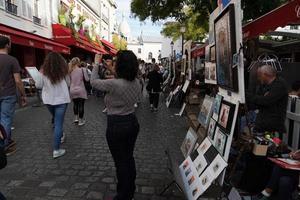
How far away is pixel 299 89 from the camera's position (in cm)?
582

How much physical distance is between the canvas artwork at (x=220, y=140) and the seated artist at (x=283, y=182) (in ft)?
2.48

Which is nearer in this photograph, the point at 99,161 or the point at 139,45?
the point at 99,161

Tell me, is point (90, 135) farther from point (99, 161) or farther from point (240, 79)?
point (240, 79)

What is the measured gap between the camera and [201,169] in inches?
136

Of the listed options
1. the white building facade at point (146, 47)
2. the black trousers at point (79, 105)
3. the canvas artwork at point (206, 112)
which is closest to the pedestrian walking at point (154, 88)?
the black trousers at point (79, 105)

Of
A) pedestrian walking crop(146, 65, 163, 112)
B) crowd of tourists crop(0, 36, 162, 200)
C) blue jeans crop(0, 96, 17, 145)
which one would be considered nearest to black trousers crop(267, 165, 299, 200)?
crowd of tourists crop(0, 36, 162, 200)

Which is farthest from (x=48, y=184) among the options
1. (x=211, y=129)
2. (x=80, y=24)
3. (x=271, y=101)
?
(x=80, y=24)

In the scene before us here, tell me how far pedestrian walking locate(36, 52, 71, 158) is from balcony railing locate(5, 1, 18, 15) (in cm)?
1021

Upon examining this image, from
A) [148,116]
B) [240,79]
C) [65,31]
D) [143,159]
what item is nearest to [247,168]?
[240,79]

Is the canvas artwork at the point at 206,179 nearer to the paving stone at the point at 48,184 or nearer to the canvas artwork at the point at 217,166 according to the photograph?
the canvas artwork at the point at 217,166

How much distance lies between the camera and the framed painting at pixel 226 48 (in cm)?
309

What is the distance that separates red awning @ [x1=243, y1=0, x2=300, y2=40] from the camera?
3.18 m

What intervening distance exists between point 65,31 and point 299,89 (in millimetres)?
16908

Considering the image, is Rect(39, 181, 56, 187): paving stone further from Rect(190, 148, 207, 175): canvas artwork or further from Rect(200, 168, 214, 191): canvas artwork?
Rect(200, 168, 214, 191): canvas artwork
